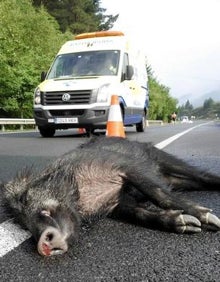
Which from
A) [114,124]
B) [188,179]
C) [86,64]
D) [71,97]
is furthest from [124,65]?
[188,179]

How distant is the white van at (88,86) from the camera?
42.5 feet

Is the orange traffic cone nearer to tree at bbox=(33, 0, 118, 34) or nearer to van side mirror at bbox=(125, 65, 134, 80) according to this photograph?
van side mirror at bbox=(125, 65, 134, 80)

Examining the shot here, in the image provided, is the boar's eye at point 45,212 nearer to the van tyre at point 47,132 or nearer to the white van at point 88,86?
the white van at point 88,86

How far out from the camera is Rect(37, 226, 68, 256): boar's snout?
2184mm

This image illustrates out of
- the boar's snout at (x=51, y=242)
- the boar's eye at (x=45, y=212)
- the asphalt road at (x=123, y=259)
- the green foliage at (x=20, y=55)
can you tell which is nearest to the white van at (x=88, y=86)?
the asphalt road at (x=123, y=259)

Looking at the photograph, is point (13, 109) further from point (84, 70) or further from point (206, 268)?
point (206, 268)

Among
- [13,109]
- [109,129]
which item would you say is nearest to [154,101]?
[13,109]

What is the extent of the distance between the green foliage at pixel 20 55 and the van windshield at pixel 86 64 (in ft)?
43.4

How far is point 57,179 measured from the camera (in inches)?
112

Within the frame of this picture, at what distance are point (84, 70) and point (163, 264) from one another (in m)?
12.1

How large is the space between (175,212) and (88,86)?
34.4 ft

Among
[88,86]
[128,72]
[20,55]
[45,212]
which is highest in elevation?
[20,55]

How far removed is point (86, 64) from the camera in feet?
46.2

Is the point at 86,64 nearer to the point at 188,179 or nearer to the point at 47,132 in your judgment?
the point at 47,132
